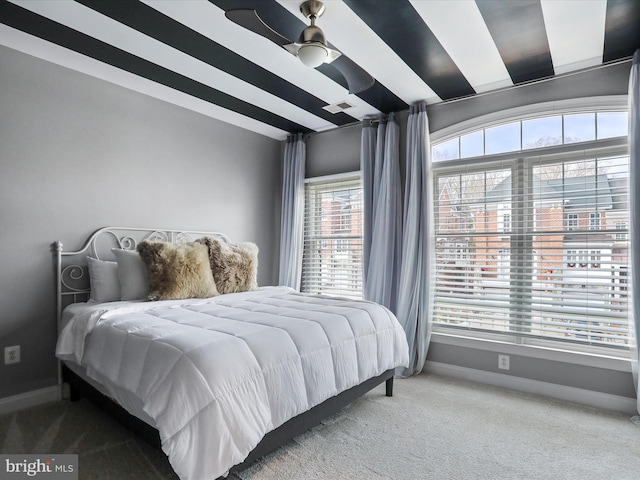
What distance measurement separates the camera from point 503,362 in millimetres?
3182

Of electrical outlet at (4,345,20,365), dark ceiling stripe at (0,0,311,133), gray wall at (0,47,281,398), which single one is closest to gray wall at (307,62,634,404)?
dark ceiling stripe at (0,0,311,133)

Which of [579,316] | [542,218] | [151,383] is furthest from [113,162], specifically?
[579,316]

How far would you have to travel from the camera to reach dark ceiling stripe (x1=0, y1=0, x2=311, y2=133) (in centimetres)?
231

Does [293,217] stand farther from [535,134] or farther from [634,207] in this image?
[634,207]

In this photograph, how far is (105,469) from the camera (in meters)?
1.89

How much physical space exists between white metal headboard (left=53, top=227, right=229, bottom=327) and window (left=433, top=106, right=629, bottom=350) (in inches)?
114

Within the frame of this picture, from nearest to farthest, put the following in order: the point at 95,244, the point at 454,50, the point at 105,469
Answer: the point at 105,469
the point at 454,50
the point at 95,244

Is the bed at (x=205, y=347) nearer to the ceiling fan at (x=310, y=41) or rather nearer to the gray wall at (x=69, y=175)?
the gray wall at (x=69, y=175)

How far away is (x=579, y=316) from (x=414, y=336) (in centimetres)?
133

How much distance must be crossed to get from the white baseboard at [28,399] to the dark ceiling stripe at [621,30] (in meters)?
4.53

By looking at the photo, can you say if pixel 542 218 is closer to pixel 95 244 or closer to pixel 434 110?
pixel 434 110

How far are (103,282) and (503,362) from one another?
133 inches

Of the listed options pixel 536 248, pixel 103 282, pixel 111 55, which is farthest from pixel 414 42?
pixel 103 282

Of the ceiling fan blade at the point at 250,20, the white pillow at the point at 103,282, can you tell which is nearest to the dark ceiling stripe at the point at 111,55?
the ceiling fan blade at the point at 250,20
